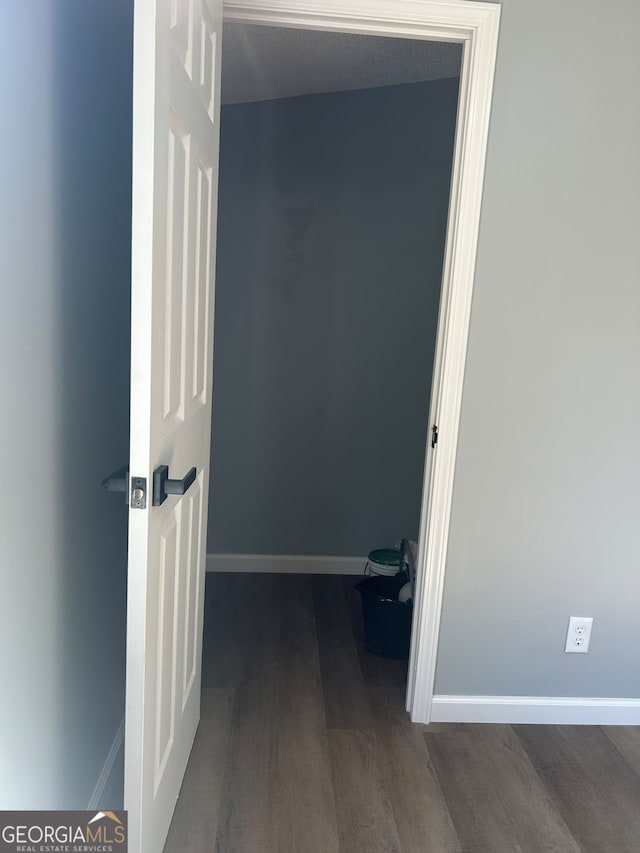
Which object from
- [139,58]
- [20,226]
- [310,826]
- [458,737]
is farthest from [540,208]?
[310,826]

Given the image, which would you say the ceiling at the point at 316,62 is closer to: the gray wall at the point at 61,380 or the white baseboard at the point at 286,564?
the gray wall at the point at 61,380

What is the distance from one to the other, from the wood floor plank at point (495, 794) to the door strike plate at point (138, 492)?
1.29m

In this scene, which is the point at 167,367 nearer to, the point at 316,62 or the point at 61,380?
the point at 61,380

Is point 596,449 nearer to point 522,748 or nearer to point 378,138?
point 522,748

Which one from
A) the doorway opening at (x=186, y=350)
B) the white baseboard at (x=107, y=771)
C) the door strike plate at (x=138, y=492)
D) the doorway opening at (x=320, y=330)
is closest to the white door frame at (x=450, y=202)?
the doorway opening at (x=186, y=350)

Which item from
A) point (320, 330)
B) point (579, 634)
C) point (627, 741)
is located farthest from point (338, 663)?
point (320, 330)

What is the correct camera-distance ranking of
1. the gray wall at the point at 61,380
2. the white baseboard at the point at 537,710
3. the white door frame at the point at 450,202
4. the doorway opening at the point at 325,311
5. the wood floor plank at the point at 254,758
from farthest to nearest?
the doorway opening at the point at 325,311 → the white baseboard at the point at 537,710 → the white door frame at the point at 450,202 → the wood floor plank at the point at 254,758 → the gray wall at the point at 61,380

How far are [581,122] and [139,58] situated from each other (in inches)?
54.7

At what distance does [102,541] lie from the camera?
160cm

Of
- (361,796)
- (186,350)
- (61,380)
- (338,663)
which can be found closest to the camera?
(61,380)

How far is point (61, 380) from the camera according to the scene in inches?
50.1

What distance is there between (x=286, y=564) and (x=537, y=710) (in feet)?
4.81

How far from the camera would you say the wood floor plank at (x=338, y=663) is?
2.19 meters

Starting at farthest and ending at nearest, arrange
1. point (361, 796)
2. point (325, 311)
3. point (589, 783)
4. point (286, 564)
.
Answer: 1. point (286, 564)
2. point (325, 311)
3. point (589, 783)
4. point (361, 796)
